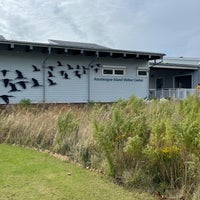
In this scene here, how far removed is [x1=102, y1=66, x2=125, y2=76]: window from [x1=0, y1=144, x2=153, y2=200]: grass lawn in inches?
542

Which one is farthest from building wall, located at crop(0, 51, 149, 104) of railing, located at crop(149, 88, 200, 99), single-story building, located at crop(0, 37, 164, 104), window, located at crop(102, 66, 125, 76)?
railing, located at crop(149, 88, 200, 99)

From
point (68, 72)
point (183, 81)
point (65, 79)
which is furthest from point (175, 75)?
point (65, 79)

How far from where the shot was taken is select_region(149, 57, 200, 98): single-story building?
2731 cm

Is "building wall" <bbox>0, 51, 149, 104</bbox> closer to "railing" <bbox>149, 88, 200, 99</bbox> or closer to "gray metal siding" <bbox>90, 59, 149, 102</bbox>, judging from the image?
"gray metal siding" <bbox>90, 59, 149, 102</bbox>

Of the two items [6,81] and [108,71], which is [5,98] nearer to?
[6,81]

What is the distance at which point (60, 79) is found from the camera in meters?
19.0

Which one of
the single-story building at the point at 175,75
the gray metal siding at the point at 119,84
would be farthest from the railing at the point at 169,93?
the gray metal siding at the point at 119,84

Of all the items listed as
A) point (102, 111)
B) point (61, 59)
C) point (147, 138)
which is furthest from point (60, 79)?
point (147, 138)

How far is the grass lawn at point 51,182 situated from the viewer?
15.9ft

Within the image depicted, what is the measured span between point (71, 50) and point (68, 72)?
1215 mm

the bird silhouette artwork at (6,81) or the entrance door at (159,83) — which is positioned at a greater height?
the entrance door at (159,83)

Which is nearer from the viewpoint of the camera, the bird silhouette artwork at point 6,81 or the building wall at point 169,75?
the bird silhouette artwork at point 6,81

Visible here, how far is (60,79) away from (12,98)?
287cm

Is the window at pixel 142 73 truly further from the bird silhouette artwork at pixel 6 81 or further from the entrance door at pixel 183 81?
the entrance door at pixel 183 81
